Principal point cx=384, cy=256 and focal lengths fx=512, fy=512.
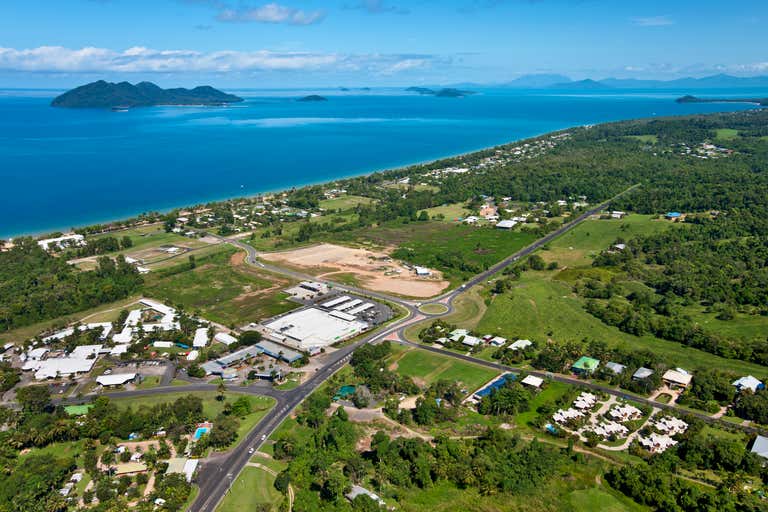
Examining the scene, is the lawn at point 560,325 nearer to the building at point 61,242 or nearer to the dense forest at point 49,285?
the dense forest at point 49,285

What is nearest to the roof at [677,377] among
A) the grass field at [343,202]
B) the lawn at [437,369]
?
the lawn at [437,369]

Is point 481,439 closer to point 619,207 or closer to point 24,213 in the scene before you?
point 619,207

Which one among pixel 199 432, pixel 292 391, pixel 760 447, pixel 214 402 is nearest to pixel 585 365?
pixel 760 447

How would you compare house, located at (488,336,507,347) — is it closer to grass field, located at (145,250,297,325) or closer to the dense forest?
grass field, located at (145,250,297,325)

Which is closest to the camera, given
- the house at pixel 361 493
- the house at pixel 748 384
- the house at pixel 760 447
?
the house at pixel 361 493

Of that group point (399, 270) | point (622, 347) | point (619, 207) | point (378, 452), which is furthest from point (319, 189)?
point (378, 452)

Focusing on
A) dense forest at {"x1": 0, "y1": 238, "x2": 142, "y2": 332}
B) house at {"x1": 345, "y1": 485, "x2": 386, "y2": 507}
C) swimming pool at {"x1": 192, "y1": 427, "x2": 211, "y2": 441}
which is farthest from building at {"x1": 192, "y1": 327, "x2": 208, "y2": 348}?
house at {"x1": 345, "y1": 485, "x2": 386, "y2": 507}
